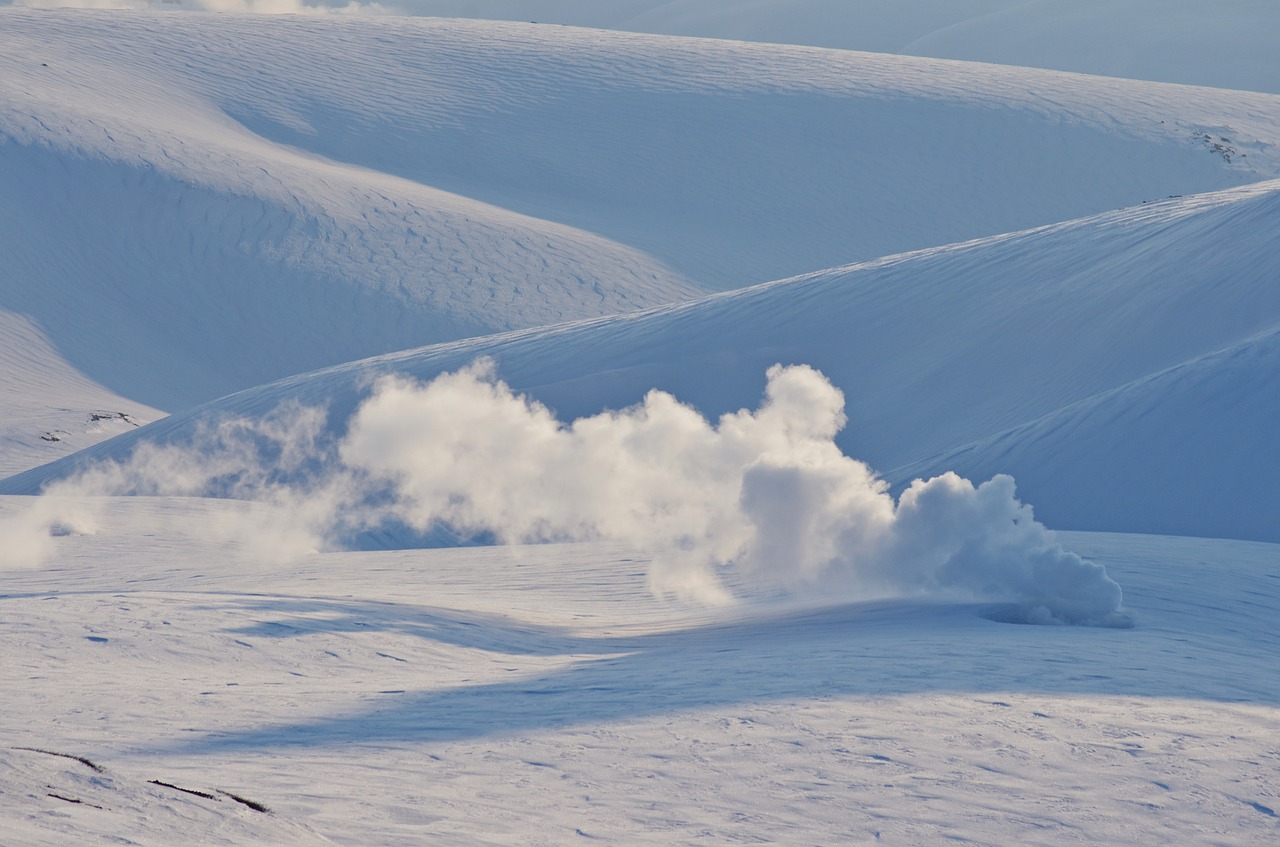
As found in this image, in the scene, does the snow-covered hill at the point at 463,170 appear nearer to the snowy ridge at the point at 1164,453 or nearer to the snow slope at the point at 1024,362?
the snow slope at the point at 1024,362

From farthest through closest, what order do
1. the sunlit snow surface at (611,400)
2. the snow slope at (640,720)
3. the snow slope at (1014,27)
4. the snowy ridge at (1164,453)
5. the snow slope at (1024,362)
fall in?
the snow slope at (1014,27)
the snow slope at (1024,362)
the snowy ridge at (1164,453)
the sunlit snow surface at (611,400)
the snow slope at (640,720)

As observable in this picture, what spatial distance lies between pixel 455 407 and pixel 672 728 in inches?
552

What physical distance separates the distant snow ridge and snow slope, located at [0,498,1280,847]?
47cm

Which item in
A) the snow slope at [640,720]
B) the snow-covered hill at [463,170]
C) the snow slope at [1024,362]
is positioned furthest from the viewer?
the snow-covered hill at [463,170]

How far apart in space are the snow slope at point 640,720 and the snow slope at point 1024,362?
363 centimetres

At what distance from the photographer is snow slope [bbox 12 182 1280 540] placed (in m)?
14.4

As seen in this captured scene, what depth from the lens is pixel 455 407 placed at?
2019cm

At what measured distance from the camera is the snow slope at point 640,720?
17.1ft

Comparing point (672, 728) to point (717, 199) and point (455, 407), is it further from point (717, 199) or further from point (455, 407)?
point (717, 199)

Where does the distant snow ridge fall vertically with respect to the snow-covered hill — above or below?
below

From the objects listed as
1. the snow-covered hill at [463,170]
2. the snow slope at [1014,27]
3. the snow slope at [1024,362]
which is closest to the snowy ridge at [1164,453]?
the snow slope at [1024,362]

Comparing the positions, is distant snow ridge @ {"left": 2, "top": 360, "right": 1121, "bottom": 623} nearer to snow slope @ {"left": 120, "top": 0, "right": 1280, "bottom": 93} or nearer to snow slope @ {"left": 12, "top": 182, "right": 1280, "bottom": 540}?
snow slope @ {"left": 12, "top": 182, "right": 1280, "bottom": 540}

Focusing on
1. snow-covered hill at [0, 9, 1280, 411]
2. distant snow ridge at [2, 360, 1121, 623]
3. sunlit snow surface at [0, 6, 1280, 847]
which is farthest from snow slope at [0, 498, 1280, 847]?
snow-covered hill at [0, 9, 1280, 411]

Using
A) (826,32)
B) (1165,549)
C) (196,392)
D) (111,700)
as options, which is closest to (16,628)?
(111,700)
